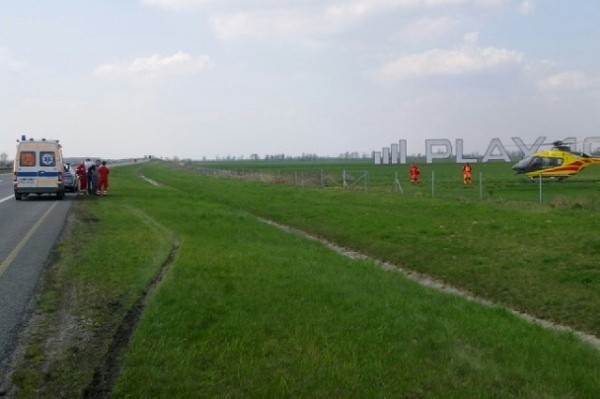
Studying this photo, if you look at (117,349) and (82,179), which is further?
(82,179)

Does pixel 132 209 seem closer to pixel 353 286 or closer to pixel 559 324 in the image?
pixel 353 286

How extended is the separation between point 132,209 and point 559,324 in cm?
1888

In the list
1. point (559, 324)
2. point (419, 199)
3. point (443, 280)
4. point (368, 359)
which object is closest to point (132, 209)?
point (419, 199)

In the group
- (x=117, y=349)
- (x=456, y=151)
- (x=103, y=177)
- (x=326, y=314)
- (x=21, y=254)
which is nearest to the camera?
(x=117, y=349)

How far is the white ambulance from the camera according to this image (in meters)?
31.8

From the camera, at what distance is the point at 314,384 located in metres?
6.61

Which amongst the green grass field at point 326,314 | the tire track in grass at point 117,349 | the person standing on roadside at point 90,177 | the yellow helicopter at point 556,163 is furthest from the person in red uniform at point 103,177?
the yellow helicopter at point 556,163

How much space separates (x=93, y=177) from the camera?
3578 centimetres

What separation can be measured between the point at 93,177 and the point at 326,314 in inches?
1122

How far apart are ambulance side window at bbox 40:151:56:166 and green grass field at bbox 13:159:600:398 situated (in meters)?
12.9

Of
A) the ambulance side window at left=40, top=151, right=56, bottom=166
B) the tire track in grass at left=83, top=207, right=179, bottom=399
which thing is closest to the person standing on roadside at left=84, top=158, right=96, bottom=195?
the ambulance side window at left=40, top=151, right=56, bottom=166

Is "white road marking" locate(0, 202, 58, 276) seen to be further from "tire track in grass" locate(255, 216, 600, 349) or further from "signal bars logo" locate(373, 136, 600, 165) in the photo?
"signal bars logo" locate(373, 136, 600, 165)

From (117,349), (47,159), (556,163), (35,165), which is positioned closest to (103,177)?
(47,159)

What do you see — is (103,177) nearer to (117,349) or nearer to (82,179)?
(82,179)
